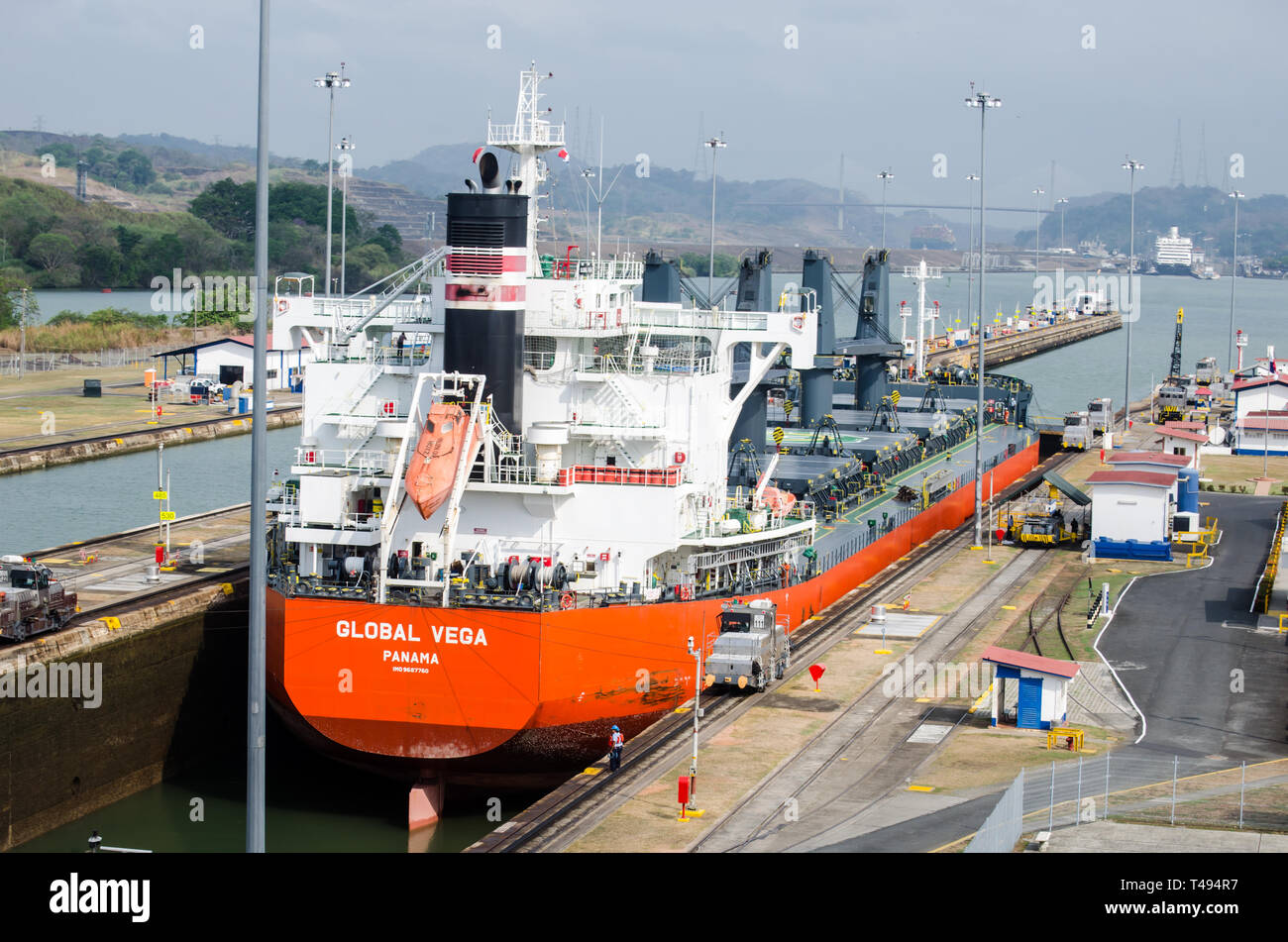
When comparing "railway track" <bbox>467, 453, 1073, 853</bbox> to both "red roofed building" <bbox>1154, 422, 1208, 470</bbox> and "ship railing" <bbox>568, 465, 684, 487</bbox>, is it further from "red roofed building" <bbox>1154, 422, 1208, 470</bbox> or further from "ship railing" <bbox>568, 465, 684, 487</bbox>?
"red roofed building" <bbox>1154, 422, 1208, 470</bbox>

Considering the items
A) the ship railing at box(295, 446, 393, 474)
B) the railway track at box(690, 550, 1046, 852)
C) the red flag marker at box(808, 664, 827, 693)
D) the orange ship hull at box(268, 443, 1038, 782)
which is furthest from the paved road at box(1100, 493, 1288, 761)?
the ship railing at box(295, 446, 393, 474)

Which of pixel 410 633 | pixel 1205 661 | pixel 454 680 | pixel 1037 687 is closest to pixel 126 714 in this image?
pixel 410 633

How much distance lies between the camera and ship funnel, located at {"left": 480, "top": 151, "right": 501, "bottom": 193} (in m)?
32.8

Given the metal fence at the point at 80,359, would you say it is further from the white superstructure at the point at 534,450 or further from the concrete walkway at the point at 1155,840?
the concrete walkway at the point at 1155,840

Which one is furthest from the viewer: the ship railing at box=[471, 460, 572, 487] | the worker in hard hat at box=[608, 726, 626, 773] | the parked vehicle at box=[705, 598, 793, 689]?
the parked vehicle at box=[705, 598, 793, 689]

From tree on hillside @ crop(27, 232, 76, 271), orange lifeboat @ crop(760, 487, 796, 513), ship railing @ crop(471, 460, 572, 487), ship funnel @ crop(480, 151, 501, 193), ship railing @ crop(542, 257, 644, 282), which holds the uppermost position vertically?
tree on hillside @ crop(27, 232, 76, 271)

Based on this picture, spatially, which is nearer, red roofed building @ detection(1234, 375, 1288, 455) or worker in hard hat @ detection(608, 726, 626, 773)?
worker in hard hat @ detection(608, 726, 626, 773)

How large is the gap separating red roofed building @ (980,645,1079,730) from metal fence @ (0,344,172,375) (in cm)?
7579

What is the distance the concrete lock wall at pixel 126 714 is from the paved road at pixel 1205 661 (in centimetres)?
2090

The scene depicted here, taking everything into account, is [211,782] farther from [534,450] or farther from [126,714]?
[534,450]

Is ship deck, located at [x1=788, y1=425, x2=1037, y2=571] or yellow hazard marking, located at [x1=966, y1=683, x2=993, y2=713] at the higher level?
ship deck, located at [x1=788, y1=425, x2=1037, y2=571]

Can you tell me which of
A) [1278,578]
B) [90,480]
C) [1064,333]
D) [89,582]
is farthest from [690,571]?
[1064,333]
